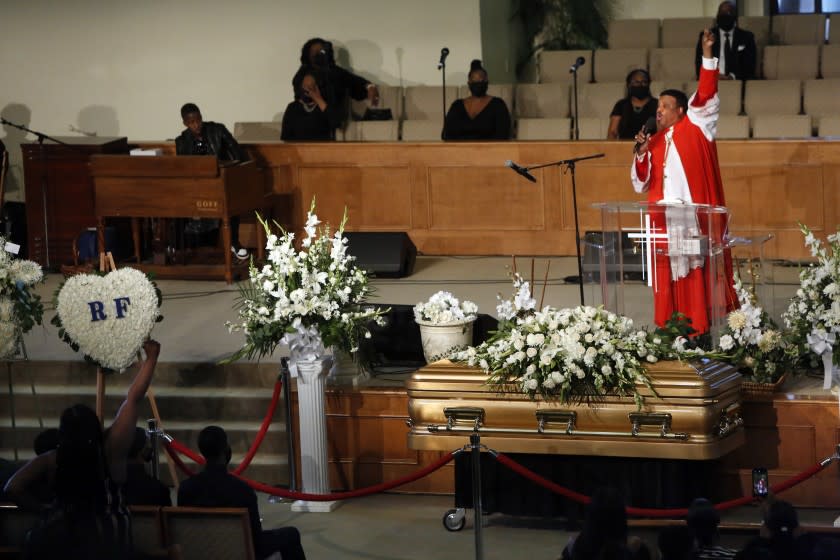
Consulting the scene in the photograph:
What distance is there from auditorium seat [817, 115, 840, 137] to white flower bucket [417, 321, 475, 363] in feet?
18.9

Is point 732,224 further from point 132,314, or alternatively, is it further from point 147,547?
point 147,547

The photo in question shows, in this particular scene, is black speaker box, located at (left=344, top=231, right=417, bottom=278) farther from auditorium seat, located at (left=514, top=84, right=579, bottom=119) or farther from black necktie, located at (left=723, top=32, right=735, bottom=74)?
black necktie, located at (left=723, top=32, right=735, bottom=74)

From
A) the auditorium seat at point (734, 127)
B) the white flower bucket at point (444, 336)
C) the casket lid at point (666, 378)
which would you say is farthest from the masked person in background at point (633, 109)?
the casket lid at point (666, 378)

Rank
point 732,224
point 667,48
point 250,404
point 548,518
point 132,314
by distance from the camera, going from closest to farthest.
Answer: point 132,314
point 548,518
point 250,404
point 732,224
point 667,48

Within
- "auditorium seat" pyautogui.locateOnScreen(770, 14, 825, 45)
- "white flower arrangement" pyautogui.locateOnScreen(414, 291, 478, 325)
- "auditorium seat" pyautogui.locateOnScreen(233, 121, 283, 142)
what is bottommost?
"white flower arrangement" pyautogui.locateOnScreen(414, 291, 478, 325)

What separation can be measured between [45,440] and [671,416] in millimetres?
3059

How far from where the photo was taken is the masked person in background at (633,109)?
41.1 feet

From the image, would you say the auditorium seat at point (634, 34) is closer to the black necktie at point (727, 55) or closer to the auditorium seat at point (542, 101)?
the black necktie at point (727, 55)

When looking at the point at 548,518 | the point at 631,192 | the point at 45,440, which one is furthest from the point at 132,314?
the point at 631,192

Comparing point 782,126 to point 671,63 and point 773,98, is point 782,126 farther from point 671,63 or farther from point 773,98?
point 671,63

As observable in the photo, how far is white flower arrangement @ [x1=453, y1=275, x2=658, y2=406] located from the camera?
731cm

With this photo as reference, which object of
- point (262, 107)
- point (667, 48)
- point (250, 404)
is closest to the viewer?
point (250, 404)

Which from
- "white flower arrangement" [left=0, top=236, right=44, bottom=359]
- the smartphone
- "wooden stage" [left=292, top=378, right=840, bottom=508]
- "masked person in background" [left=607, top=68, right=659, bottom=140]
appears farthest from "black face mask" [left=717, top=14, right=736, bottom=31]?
the smartphone

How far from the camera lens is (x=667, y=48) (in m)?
14.9
